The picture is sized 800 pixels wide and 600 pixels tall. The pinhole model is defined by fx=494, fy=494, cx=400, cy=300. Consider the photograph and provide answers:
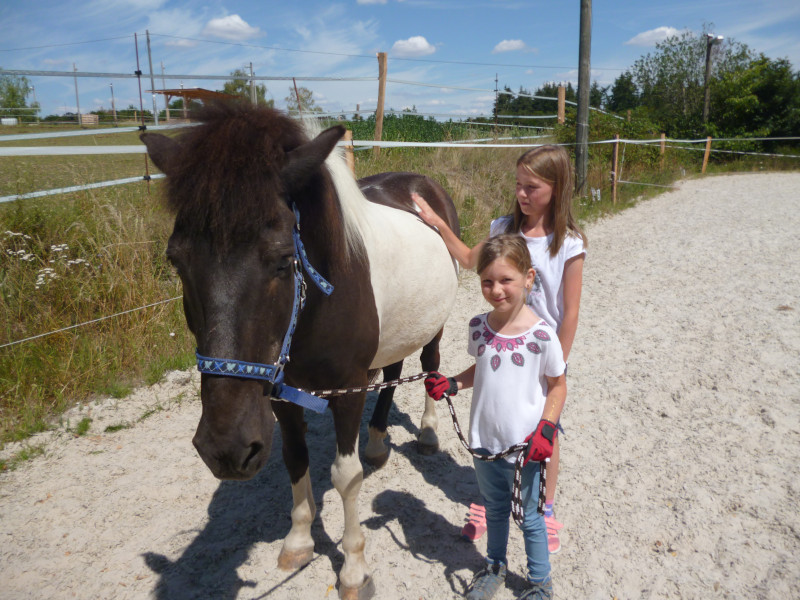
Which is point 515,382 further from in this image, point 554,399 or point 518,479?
point 518,479

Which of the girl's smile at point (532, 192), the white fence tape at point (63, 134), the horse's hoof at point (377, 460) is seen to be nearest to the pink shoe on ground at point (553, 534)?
the horse's hoof at point (377, 460)

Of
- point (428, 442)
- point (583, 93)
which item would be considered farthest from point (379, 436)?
point (583, 93)

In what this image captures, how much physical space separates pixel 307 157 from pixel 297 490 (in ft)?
5.60

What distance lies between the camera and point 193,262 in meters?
1.49

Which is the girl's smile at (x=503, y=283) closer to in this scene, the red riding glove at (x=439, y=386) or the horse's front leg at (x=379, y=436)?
the red riding glove at (x=439, y=386)

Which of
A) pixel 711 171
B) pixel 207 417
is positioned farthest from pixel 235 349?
pixel 711 171

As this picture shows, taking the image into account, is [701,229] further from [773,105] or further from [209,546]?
[773,105]

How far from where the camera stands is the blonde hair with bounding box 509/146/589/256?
2.14m

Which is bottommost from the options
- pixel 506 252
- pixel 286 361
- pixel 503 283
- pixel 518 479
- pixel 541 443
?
pixel 518 479

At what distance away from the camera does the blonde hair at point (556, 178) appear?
2145 millimetres

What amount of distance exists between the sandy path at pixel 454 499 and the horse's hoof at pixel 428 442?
0.07 meters

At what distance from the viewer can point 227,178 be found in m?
1.46

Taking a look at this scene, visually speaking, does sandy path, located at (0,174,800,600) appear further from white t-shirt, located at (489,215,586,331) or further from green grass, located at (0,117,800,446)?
white t-shirt, located at (489,215,586,331)

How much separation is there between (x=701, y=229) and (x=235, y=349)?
32.6 ft
